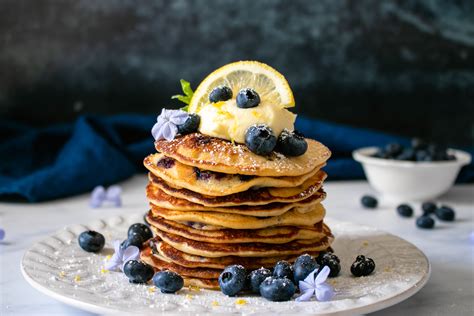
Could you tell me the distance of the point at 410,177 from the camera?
139 inches

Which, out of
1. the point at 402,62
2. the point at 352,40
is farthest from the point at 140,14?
the point at 402,62

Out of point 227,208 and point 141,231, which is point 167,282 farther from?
point 141,231

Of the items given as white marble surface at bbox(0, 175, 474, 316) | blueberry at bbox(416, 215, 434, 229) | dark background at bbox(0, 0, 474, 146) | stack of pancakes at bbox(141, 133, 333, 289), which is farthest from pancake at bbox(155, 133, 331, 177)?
dark background at bbox(0, 0, 474, 146)

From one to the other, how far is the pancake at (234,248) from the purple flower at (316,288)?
19 cm

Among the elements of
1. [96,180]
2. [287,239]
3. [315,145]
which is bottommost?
[96,180]

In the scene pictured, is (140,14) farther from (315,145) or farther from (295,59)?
(315,145)

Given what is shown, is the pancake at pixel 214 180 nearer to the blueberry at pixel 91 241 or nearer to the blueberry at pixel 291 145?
the blueberry at pixel 291 145

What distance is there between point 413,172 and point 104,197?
4.98ft

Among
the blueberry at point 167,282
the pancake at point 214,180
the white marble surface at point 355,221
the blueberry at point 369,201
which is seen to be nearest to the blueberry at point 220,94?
the pancake at point 214,180

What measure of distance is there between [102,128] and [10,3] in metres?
1.01

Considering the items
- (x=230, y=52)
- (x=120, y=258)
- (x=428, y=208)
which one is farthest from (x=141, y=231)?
(x=230, y=52)

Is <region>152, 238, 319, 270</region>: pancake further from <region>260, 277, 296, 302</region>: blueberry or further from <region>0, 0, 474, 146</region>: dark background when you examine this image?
<region>0, 0, 474, 146</region>: dark background

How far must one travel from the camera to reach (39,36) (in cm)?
453

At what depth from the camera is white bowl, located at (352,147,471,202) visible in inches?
139
